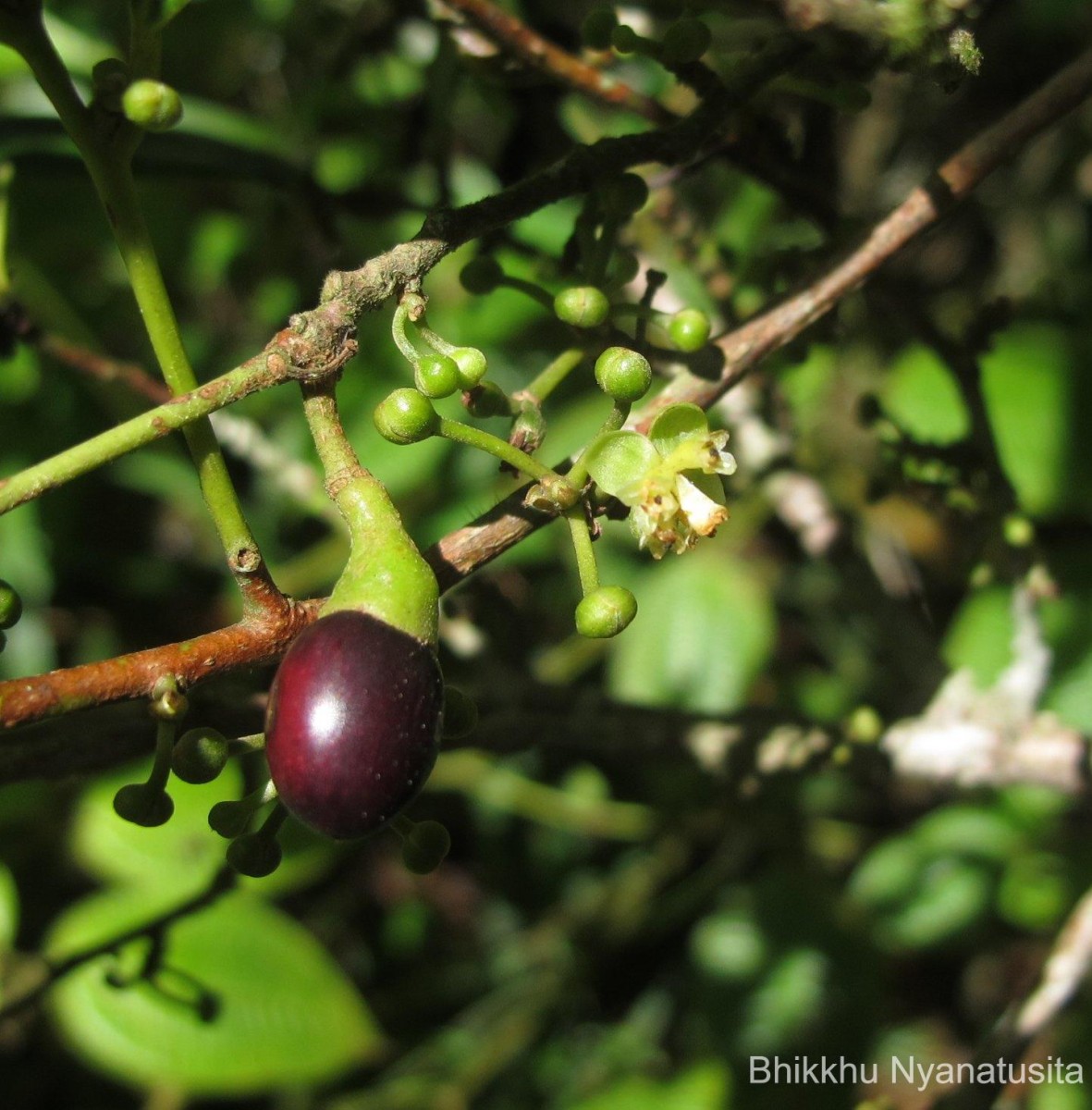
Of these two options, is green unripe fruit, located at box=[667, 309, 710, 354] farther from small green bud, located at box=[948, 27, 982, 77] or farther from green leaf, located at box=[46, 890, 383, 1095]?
green leaf, located at box=[46, 890, 383, 1095]

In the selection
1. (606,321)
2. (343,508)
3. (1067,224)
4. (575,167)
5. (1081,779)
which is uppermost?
(1067,224)

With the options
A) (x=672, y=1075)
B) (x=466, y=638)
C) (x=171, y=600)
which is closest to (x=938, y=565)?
(x=672, y=1075)

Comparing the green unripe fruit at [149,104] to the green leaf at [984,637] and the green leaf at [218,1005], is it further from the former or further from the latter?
the green leaf at [984,637]

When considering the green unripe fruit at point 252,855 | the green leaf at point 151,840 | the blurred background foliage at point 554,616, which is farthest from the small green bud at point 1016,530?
the green leaf at point 151,840

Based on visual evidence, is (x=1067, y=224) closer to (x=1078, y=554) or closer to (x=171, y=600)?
(x=1078, y=554)

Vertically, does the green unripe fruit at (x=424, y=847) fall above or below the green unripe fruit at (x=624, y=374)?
below

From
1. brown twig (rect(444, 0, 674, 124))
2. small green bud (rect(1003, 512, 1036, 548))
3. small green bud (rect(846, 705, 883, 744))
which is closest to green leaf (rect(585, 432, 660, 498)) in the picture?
brown twig (rect(444, 0, 674, 124))

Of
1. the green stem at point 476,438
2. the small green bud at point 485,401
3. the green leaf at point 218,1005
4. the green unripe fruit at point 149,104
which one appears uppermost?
the green unripe fruit at point 149,104

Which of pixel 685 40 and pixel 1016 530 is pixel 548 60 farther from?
pixel 1016 530
